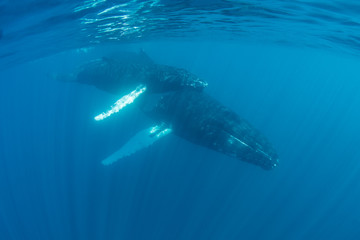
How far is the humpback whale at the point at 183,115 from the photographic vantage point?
33.0ft

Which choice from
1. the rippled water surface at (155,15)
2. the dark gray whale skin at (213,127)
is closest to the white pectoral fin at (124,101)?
the dark gray whale skin at (213,127)

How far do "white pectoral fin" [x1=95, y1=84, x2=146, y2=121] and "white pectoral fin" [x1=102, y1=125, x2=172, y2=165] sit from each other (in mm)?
1578

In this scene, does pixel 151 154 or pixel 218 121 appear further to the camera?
pixel 151 154

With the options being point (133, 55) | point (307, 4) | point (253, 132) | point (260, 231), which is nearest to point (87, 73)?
point (133, 55)

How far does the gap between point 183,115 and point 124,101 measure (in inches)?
117

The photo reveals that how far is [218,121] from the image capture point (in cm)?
1060

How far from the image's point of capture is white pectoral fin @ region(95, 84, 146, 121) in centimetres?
1168

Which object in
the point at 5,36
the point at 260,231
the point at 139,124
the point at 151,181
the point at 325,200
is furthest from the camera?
the point at 139,124

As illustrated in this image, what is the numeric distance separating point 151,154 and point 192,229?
7.29 metres

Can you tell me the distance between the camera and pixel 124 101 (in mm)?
12312

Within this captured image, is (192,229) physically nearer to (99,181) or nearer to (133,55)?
(99,181)

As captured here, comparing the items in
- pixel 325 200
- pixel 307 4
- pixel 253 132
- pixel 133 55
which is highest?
pixel 307 4

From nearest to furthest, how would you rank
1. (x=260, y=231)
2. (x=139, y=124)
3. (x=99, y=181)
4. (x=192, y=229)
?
1. (x=192, y=229)
2. (x=260, y=231)
3. (x=99, y=181)
4. (x=139, y=124)

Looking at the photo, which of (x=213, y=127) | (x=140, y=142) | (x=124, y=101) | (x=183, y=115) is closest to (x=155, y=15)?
(x=124, y=101)
